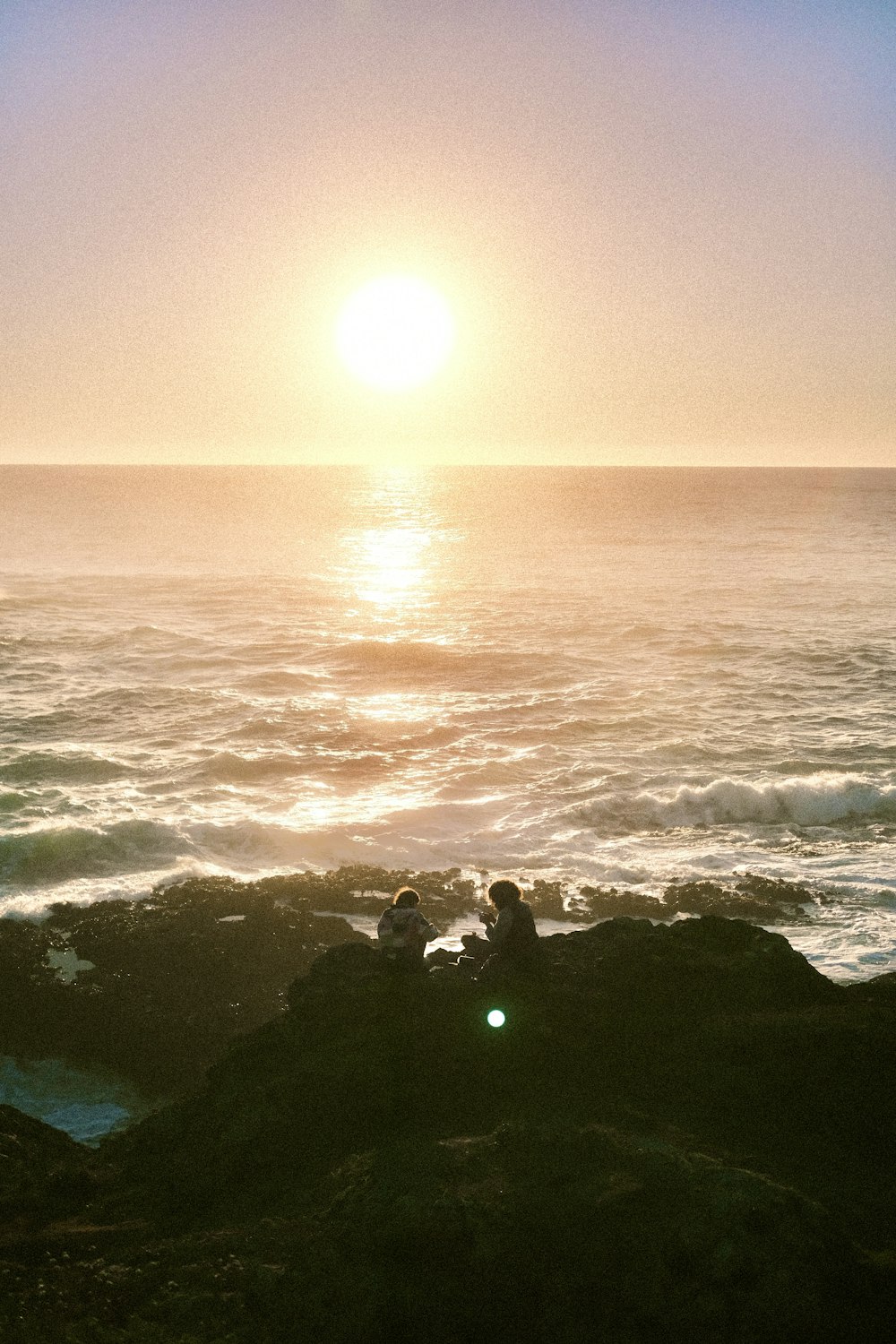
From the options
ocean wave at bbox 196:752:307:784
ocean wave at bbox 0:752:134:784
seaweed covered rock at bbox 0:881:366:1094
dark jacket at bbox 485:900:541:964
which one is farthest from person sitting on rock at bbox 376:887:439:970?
ocean wave at bbox 0:752:134:784

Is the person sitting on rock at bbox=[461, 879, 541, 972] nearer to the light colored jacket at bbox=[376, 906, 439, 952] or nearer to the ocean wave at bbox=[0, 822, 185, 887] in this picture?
the light colored jacket at bbox=[376, 906, 439, 952]

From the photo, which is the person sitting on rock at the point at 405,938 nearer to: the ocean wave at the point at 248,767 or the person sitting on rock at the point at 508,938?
the person sitting on rock at the point at 508,938

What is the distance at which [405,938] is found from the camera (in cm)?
909

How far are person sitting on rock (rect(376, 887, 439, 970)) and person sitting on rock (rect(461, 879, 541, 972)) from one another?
0.42 meters

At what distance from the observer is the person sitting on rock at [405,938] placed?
909cm

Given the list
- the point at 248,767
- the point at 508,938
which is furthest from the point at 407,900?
the point at 248,767

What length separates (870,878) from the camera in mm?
18734

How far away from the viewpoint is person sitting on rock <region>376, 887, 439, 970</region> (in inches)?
358

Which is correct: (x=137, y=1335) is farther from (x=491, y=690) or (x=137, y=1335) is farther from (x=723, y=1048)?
(x=491, y=690)

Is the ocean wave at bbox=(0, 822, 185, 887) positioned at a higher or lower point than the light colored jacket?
lower

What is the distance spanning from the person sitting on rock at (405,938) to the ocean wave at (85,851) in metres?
11.2

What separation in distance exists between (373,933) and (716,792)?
404 inches

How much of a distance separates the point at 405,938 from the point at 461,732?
2001 cm

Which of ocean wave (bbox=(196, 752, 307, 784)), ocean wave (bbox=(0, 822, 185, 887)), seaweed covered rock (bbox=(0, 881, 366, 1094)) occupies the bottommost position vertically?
seaweed covered rock (bbox=(0, 881, 366, 1094))
